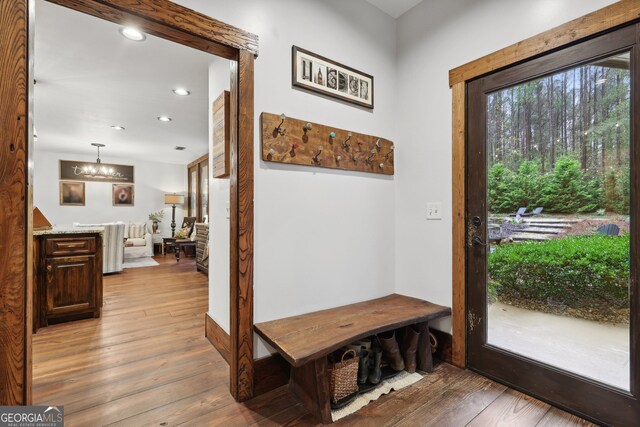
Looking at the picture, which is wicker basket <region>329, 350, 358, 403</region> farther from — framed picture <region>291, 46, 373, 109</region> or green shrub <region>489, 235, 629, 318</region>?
framed picture <region>291, 46, 373, 109</region>

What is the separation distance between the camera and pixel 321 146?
1.97 meters

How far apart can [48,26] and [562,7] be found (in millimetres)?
3524

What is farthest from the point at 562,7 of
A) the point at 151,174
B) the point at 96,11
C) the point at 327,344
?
the point at 151,174

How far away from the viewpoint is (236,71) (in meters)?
1.67

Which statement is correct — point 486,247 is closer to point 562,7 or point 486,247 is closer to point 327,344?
point 327,344

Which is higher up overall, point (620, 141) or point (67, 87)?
point (67, 87)

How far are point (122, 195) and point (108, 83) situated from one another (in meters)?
5.52

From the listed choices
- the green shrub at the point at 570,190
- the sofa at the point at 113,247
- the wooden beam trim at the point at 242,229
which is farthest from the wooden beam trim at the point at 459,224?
the sofa at the point at 113,247

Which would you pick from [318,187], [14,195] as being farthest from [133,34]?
[318,187]

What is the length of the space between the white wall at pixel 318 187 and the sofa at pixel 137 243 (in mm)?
5938

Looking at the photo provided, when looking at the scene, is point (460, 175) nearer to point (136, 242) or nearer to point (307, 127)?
point (307, 127)

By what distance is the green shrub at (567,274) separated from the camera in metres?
1.47

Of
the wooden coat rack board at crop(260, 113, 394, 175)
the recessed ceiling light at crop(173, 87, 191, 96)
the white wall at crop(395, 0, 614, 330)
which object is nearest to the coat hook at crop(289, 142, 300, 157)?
the wooden coat rack board at crop(260, 113, 394, 175)

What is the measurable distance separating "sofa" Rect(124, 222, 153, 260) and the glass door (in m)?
6.76
